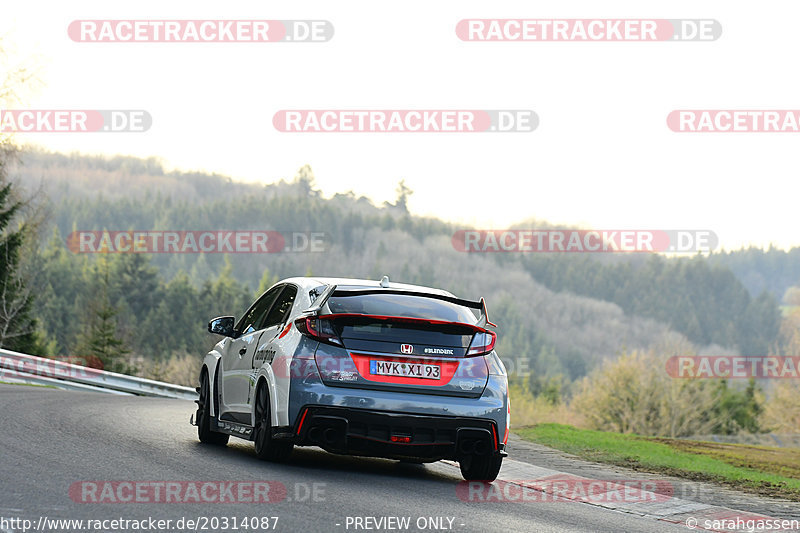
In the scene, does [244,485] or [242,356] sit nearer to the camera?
[244,485]

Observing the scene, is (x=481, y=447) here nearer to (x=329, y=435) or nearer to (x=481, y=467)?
(x=481, y=467)

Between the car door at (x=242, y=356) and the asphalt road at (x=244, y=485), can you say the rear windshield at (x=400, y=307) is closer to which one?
the car door at (x=242, y=356)

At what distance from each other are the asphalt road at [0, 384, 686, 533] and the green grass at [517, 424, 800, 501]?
9.31 feet

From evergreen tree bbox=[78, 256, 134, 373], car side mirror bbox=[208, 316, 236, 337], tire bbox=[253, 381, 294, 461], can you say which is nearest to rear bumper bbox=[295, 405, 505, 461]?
tire bbox=[253, 381, 294, 461]

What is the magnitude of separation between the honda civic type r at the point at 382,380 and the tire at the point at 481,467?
0.01m

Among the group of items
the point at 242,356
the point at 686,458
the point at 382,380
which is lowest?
the point at 686,458

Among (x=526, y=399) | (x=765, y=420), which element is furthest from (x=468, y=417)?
(x=765, y=420)

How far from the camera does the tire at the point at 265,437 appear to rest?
30.0 ft

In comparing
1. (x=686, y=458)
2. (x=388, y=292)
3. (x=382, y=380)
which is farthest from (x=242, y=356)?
(x=686, y=458)

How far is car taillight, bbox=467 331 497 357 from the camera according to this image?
29.8 ft

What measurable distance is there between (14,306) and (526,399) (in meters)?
31.3

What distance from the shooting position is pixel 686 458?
13.9m

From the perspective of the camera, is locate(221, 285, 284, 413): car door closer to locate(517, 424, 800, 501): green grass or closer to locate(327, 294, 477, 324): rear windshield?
locate(327, 294, 477, 324): rear windshield

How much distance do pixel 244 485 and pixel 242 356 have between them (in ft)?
8.71
